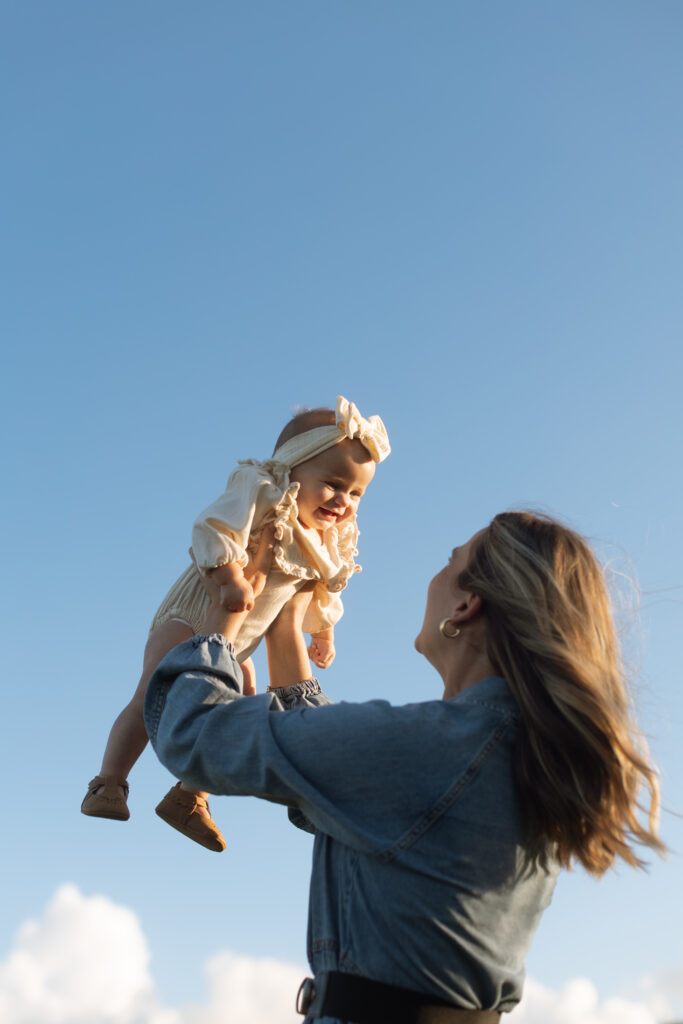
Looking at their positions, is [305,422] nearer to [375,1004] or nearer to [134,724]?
[134,724]

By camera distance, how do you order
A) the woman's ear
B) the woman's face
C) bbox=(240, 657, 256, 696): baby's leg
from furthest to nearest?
bbox=(240, 657, 256, 696): baby's leg < the woman's face < the woman's ear

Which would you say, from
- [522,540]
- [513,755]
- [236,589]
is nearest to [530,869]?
[513,755]

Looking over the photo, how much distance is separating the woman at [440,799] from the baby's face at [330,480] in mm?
2022

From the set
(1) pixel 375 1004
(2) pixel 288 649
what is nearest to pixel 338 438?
(2) pixel 288 649

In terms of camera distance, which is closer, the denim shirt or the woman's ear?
the denim shirt

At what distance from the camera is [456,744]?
7.43 ft

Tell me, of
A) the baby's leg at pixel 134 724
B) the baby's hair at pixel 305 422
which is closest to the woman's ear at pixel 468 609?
the baby's leg at pixel 134 724

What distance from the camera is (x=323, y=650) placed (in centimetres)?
477

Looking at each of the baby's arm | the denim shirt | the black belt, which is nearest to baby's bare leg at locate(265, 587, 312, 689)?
the baby's arm

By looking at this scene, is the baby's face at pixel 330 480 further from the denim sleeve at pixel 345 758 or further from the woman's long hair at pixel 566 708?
the denim sleeve at pixel 345 758

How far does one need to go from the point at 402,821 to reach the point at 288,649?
6.50 ft

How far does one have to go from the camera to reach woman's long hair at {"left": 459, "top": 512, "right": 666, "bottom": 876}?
227 centimetres

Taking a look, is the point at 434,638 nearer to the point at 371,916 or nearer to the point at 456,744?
the point at 456,744

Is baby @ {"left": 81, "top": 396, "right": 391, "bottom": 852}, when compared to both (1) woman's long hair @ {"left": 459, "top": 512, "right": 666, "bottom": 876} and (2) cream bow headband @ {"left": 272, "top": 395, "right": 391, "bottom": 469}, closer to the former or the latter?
(2) cream bow headband @ {"left": 272, "top": 395, "right": 391, "bottom": 469}
